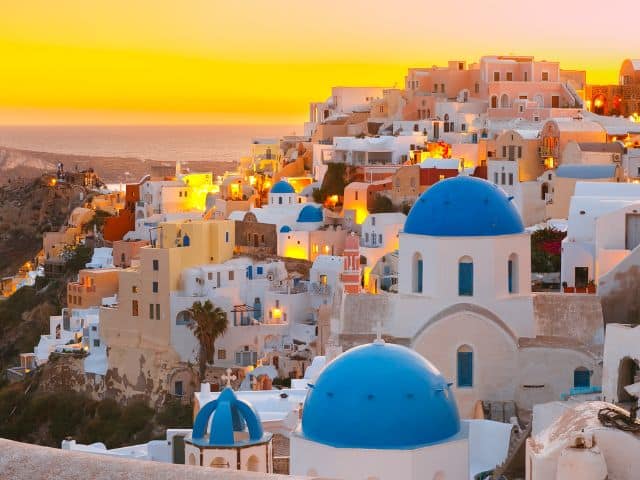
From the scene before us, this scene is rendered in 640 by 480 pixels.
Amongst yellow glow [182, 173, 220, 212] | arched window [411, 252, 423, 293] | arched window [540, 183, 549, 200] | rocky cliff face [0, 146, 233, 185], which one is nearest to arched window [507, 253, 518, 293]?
arched window [411, 252, 423, 293]

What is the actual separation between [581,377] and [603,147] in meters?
19.8

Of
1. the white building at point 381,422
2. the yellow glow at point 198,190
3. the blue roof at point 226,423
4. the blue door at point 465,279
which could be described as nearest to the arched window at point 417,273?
the blue door at point 465,279

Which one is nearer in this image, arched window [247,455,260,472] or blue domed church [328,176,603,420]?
arched window [247,455,260,472]

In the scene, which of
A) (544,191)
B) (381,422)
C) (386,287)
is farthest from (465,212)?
(544,191)

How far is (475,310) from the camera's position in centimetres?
1820

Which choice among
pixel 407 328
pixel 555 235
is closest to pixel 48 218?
pixel 555 235

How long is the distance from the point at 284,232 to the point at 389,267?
223 inches

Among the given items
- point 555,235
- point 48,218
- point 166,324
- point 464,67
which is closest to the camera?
point 555,235

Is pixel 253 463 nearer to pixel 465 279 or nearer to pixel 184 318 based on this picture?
pixel 465 279

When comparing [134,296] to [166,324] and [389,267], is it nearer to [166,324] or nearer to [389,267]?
[166,324]

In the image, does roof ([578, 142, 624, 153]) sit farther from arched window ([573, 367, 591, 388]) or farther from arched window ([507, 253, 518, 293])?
arched window ([507, 253, 518, 293])

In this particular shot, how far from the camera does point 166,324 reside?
112 feet

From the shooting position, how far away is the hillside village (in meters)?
12.1

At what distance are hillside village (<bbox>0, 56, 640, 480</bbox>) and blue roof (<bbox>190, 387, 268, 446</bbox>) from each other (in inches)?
0.9
